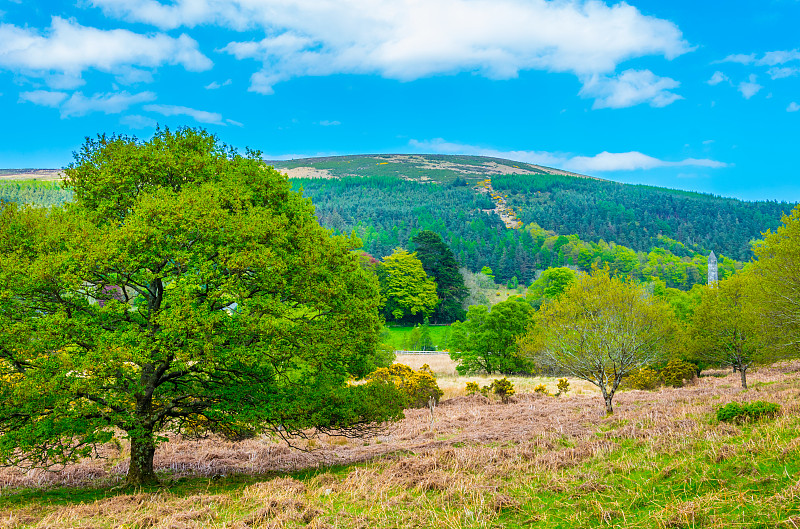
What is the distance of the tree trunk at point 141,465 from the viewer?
12.7 meters

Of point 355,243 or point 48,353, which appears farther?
point 355,243

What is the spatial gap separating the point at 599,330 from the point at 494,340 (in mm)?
25314

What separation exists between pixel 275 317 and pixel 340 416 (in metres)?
3.24

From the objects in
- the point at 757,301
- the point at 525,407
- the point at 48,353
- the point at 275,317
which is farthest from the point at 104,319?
the point at 757,301

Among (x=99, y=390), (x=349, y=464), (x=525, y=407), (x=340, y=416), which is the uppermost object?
(x=99, y=390)

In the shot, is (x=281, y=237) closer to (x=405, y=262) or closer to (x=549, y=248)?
(x=405, y=262)

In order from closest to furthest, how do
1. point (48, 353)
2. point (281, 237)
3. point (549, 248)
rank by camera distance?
point (48, 353)
point (281, 237)
point (549, 248)

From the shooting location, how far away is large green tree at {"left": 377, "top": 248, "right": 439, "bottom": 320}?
89.1m

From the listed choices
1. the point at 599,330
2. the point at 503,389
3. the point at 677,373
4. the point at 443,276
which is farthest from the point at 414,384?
the point at 443,276

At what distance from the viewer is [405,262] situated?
9388cm

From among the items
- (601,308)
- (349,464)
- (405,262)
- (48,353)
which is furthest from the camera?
(405,262)

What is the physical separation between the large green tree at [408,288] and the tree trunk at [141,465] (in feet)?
246

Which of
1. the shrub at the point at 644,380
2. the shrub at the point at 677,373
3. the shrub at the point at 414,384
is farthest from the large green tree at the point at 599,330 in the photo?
the shrub at the point at 677,373

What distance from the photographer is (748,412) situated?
1438 cm
